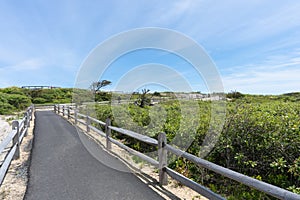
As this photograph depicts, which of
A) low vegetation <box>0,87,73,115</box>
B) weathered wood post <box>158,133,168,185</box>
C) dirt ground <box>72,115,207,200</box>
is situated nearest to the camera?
dirt ground <box>72,115,207,200</box>

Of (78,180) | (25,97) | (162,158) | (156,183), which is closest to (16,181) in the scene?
(78,180)

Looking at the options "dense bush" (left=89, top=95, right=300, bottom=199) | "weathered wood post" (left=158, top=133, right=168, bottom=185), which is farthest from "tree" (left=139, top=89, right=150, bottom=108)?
"weathered wood post" (left=158, top=133, right=168, bottom=185)

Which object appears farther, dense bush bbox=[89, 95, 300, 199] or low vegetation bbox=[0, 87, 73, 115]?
low vegetation bbox=[0, 87, 73, 115]

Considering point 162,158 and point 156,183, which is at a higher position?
point 162,158

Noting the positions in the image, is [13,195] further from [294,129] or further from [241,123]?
[294,129]

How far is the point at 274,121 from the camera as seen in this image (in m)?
4.33

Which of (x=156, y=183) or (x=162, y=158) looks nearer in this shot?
(x=162, y=158)

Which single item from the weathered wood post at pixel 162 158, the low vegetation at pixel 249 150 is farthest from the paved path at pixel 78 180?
the low vegetation at pixel 249 150

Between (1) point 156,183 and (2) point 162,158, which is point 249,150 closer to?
(2) point 162,158

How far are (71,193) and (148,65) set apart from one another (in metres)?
5.92

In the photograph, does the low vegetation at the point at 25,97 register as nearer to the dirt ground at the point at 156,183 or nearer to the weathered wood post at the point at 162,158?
the dirt ground at the point at 156,183

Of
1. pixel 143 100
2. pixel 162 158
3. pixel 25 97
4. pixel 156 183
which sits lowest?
Result: pixel 156 183

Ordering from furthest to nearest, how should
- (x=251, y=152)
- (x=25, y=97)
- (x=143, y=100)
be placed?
(x=25, y=97) < (x=143, y=100) < (x=251, y=152)

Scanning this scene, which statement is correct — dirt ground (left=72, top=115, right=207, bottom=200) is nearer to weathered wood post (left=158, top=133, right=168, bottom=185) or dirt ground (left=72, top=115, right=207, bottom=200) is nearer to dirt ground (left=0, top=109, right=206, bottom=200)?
dirt ground (left=0, top=109, right=206, bottom=200)
